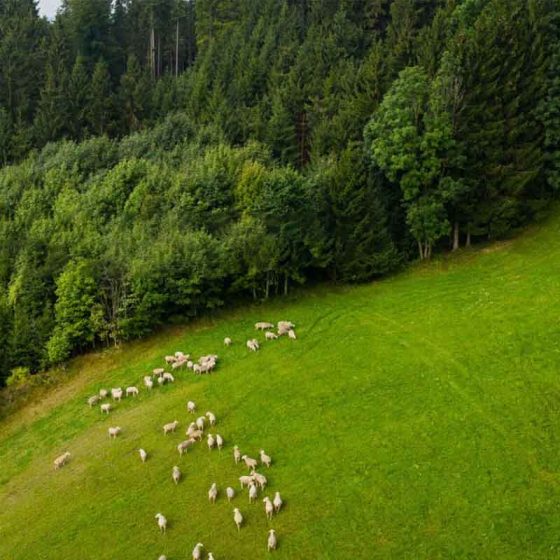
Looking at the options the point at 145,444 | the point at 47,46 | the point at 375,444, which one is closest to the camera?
the point at 375,444

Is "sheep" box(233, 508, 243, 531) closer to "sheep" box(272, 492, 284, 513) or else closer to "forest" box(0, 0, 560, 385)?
"sheep" box(272, 492, 284, 513)

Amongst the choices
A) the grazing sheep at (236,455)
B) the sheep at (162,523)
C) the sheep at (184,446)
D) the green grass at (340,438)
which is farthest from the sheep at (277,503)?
the sheep at (184,446)

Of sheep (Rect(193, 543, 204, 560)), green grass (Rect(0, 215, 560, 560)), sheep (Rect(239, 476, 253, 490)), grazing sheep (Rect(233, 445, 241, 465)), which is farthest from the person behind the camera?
grazing sheep (Rect(233, 445, 241, 465))

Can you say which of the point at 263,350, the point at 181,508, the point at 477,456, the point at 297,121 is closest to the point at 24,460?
the point at 181,508

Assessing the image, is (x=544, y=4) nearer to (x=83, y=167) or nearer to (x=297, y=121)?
(x=297, y=121)

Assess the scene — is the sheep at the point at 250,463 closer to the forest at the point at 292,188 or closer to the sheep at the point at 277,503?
the sheep at the point at 277,503

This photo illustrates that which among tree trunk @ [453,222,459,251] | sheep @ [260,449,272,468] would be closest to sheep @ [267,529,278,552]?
sheep @ [260,449,272,468]
